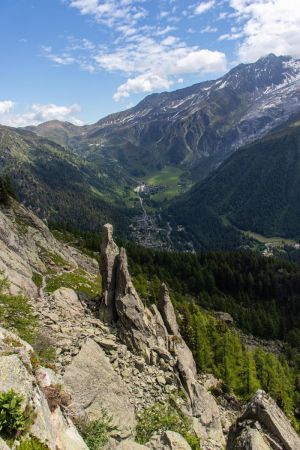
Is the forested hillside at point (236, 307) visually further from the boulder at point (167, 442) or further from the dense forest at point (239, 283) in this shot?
the boulder at point (167, 442)

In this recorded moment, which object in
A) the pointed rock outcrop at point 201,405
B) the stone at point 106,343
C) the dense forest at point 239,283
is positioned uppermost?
the stone at point 106,343

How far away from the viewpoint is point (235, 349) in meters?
83.2

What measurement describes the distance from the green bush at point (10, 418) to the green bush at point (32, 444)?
0.52m

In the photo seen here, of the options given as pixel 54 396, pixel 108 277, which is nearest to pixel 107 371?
pixel 54 396

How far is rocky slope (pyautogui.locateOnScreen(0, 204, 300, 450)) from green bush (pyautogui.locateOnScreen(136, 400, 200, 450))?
66 cm

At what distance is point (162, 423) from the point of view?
3144 cm

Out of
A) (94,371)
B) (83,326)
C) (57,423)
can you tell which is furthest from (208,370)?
(57,423)

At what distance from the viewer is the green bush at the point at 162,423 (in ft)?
99.1

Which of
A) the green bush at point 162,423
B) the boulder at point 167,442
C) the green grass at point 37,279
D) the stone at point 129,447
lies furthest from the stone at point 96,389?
the green grass at point 37,279

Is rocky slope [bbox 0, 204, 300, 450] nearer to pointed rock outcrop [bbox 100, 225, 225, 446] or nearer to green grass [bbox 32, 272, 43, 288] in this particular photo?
pointed rock outcrop [bbox 100, 225, 225, 446]

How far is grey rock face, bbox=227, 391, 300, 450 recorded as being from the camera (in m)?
28.9

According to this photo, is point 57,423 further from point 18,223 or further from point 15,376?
point 18,223

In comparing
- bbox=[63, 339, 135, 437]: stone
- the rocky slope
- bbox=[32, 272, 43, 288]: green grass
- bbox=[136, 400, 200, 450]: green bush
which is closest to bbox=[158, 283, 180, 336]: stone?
the rocky slope

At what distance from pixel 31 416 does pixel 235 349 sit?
71.7m
